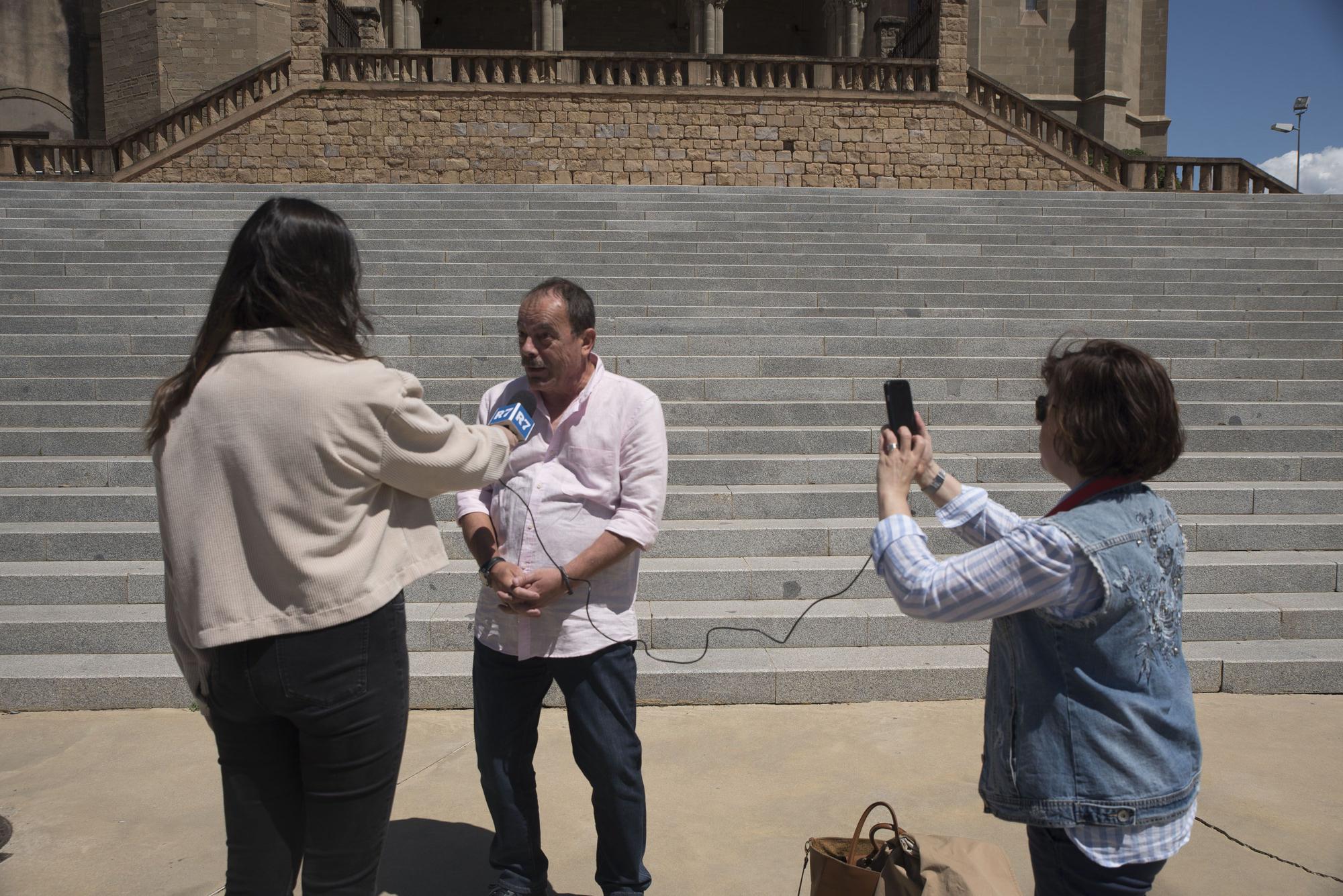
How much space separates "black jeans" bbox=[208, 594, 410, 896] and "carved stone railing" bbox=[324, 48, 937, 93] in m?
17.9

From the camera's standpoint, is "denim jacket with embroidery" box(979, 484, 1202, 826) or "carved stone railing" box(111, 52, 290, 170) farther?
"carved stone railing" box(111, 52, 290, 170)

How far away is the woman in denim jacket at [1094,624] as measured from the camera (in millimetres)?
1695

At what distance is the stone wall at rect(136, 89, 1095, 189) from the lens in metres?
17.8

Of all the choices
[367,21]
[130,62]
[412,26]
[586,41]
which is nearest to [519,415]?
[367,21]

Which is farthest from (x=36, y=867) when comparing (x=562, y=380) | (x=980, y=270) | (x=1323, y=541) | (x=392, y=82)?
(x=392, y=82)

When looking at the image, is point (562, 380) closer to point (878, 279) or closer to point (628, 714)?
point (628, 714)

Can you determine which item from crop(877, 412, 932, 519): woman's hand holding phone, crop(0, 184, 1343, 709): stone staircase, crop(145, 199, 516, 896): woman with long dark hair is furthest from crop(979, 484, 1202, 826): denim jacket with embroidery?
crop(0, 184, 1343, 709): stone staircase

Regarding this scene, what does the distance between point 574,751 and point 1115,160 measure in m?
17.3

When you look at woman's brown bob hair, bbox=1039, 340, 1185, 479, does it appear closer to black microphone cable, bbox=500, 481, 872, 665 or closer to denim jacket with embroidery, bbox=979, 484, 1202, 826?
denim jacket with embroidery, bbox=979, 484, 1202, 826

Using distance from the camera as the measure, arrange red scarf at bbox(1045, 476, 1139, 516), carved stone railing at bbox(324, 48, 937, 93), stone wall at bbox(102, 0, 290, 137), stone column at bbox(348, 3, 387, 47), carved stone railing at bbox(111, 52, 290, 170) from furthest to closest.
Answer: stone wall at bbox(102, 0, 290, 137) → stone column at bbox(348, 3, 387, 47) → carved stone railing at bbox(324, 48, 937, 93) → carved stone railing at bbox(111, 52, 290, 170) → red scarf at bbox(1045, 476, 1139, 516)

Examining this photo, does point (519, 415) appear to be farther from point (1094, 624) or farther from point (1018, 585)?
point (1094, 624)

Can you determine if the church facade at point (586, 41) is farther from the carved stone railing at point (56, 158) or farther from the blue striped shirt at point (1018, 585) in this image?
the blue striped shirt at point (1018, 585)

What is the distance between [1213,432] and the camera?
6602mm

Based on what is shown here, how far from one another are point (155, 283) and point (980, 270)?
8.20 m
